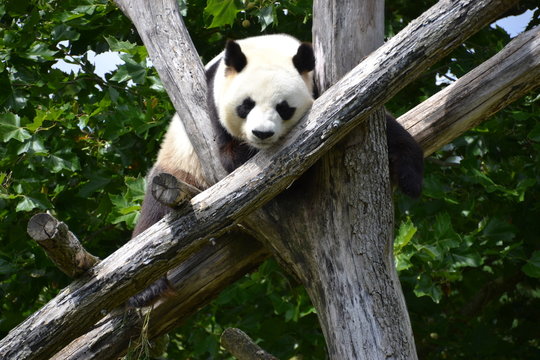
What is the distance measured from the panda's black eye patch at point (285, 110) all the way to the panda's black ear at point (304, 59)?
0.77 ft

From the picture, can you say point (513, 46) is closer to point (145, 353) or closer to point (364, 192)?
point (364, 192)

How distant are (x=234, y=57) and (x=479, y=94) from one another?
4.33 feet

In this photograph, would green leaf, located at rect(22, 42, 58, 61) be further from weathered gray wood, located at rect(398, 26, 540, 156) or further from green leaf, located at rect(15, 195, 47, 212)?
weathered gray wood, located at rect(398, 26, 540, 156)

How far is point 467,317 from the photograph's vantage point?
6355 millimetres

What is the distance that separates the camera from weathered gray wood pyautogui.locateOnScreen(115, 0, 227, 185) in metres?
3.88

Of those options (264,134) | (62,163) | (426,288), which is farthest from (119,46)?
(426,288)

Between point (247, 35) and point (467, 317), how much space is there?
3161mm

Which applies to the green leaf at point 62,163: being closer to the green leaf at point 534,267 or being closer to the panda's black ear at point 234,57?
the panda's black ear at point 234,57

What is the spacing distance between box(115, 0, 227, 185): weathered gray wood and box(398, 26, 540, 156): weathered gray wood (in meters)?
1.11

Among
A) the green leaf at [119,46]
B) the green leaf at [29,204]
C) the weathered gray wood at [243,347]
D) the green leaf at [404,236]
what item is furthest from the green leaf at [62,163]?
the green leaf at [404,236]

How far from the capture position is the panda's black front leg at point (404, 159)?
377 centimetres

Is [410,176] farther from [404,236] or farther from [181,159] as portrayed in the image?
[181,159]

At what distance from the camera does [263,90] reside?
371cm

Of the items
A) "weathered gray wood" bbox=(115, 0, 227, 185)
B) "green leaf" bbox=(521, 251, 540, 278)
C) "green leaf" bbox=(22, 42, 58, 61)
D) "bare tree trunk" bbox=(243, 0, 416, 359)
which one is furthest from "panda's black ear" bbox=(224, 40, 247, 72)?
"green leaf" bbox=(521, 251, 540, 278)
